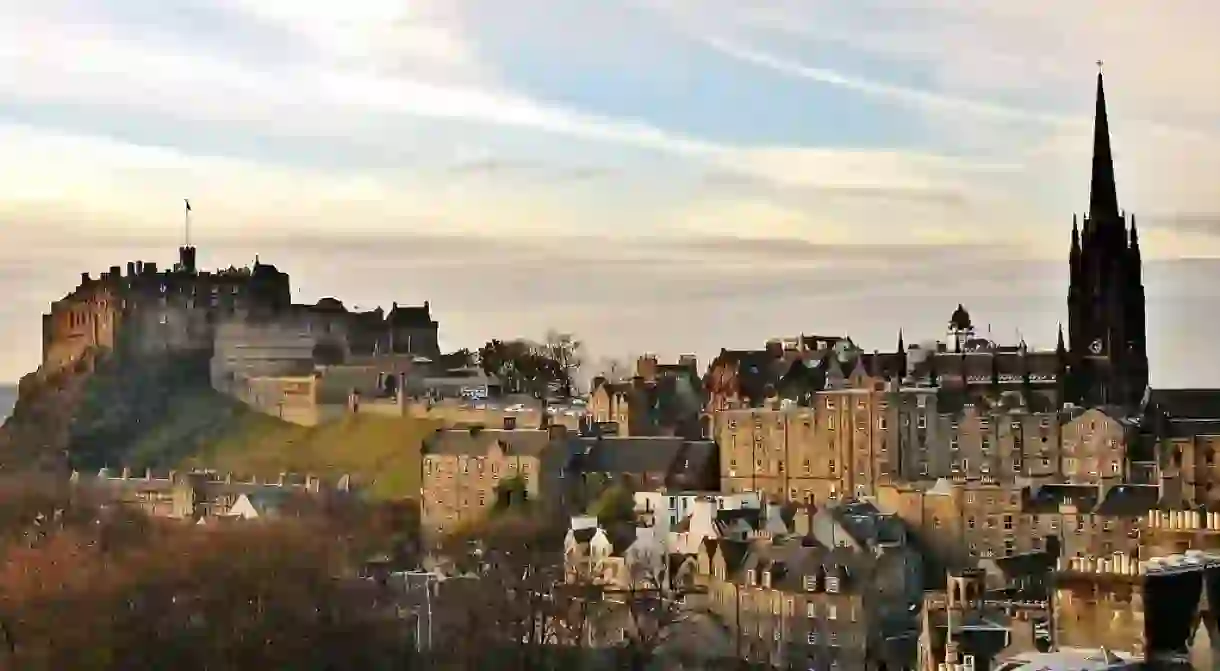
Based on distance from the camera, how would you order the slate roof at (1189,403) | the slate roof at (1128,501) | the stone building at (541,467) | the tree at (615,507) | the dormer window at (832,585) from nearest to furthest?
the dormer window at (832,585) < the slate roof at (1128,501) < the tree at (615,507) < the slate roof at (1189,403) < the stone building at (541,467)

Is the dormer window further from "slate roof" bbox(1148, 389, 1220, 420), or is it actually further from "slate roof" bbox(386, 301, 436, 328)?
"slate roof" bbox(386, 301, 436, 328)

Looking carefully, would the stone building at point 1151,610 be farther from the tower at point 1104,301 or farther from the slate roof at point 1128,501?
the tower at point 1104,301

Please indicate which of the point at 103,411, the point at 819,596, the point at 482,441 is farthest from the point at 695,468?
the point at 103,411

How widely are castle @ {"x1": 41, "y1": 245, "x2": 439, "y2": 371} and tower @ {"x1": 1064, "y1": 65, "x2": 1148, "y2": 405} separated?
157 feet

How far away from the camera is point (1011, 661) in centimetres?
3081

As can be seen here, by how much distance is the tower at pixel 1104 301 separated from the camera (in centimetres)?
6956

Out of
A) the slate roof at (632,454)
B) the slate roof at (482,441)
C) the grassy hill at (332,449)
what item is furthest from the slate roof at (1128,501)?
the grassy hill at (332,449)

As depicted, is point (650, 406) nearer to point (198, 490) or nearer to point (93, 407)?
point (198, 490)

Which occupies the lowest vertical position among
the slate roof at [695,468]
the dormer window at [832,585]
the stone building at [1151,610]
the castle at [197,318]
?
the dormer window at [832,585]

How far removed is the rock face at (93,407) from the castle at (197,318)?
1.33 metres

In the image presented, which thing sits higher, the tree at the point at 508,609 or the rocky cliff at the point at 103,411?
the rocky cliff at the point at 103,411

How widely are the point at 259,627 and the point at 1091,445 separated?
26667 millimetres

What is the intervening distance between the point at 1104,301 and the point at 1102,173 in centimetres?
509

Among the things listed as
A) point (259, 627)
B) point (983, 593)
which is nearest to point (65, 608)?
point (259, 627)
